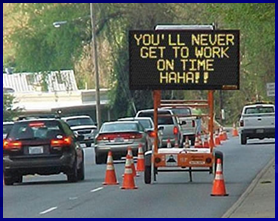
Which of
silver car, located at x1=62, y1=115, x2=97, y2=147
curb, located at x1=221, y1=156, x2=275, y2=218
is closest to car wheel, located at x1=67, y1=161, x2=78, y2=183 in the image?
curb, located at x1=221, y1=156, x2=275, y2=218

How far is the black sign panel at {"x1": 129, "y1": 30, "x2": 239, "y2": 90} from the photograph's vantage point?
2144 centimetres

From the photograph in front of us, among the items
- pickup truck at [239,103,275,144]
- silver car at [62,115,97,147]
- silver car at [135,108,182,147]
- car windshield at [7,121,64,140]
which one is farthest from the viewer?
silver car at [62,115,97,147]

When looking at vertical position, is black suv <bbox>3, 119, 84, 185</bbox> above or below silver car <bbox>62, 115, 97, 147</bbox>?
above

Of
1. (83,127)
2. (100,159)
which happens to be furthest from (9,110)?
(100,159)

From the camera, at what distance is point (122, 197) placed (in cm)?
1980

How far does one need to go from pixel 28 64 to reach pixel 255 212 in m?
45.5

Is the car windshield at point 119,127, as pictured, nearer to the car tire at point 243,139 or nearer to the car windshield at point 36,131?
the car windshield at point 36,131

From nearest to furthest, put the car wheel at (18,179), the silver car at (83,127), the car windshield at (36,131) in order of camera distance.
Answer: the car windshield at (36,131), the car wheel at (18,179), the silver car at (83,127)

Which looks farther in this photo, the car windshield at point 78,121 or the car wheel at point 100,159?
the car windshield at point 78,121

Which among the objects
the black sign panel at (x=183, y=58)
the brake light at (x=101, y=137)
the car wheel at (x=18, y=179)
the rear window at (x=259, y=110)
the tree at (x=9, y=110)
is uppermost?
the black sign panel at (x=183, y=58)

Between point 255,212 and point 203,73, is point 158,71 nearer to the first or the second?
point 203,73

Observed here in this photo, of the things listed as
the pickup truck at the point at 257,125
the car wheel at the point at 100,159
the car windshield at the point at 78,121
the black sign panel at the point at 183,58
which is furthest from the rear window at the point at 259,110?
the black sign panel at the point at 183,58

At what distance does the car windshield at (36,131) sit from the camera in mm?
23672

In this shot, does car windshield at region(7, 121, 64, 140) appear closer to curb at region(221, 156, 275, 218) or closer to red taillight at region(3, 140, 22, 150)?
red taillight at region(3, 140, 22, 150)
